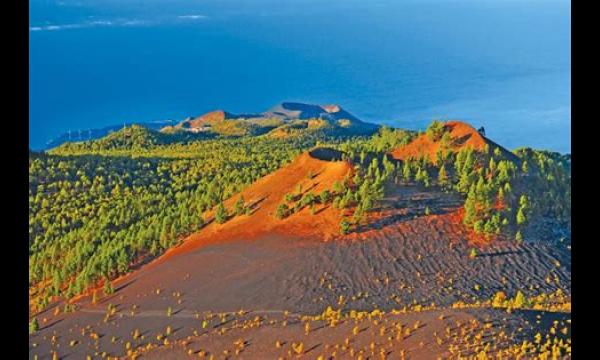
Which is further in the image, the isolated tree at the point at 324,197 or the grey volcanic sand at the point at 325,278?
the isolated tree at the point at 324,197

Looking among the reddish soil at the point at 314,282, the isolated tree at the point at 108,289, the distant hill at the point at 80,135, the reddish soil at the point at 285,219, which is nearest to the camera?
the reddish soil at the point at 314,282

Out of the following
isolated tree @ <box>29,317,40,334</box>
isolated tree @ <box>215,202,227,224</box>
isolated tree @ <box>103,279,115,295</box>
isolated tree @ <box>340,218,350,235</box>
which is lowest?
isolated tree @ <box>29,317,40,334</box>

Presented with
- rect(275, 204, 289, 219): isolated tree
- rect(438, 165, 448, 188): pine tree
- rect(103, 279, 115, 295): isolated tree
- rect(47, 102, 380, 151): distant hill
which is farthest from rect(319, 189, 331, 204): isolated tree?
rect(47, 102, 380, 151): distant hill

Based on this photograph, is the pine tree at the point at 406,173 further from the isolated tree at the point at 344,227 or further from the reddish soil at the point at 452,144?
the isolated tree at the point at 344,227

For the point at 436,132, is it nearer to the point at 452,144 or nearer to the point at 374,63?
the point at 452,144

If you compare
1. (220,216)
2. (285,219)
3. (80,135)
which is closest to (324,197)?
(285,219)

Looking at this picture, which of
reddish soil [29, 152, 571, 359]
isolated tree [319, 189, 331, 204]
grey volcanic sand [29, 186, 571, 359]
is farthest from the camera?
isolated tree [319, 189, 331, 204]

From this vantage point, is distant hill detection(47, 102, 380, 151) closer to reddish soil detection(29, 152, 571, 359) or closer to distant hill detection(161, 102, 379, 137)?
distant hill detection(161, 102, 379, 137)

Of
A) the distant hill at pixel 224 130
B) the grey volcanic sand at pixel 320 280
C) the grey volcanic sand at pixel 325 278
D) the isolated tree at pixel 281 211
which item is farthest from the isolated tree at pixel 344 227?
the distant hill at pixel 224 130

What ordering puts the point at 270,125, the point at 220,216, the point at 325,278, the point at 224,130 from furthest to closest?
1. the point at 270,125
2. the point at 224,130
3. the point at 220,216
4. the point at 325,278

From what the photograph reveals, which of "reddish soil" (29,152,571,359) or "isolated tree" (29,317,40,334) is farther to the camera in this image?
"isolated tree" (29,317,40,334)
